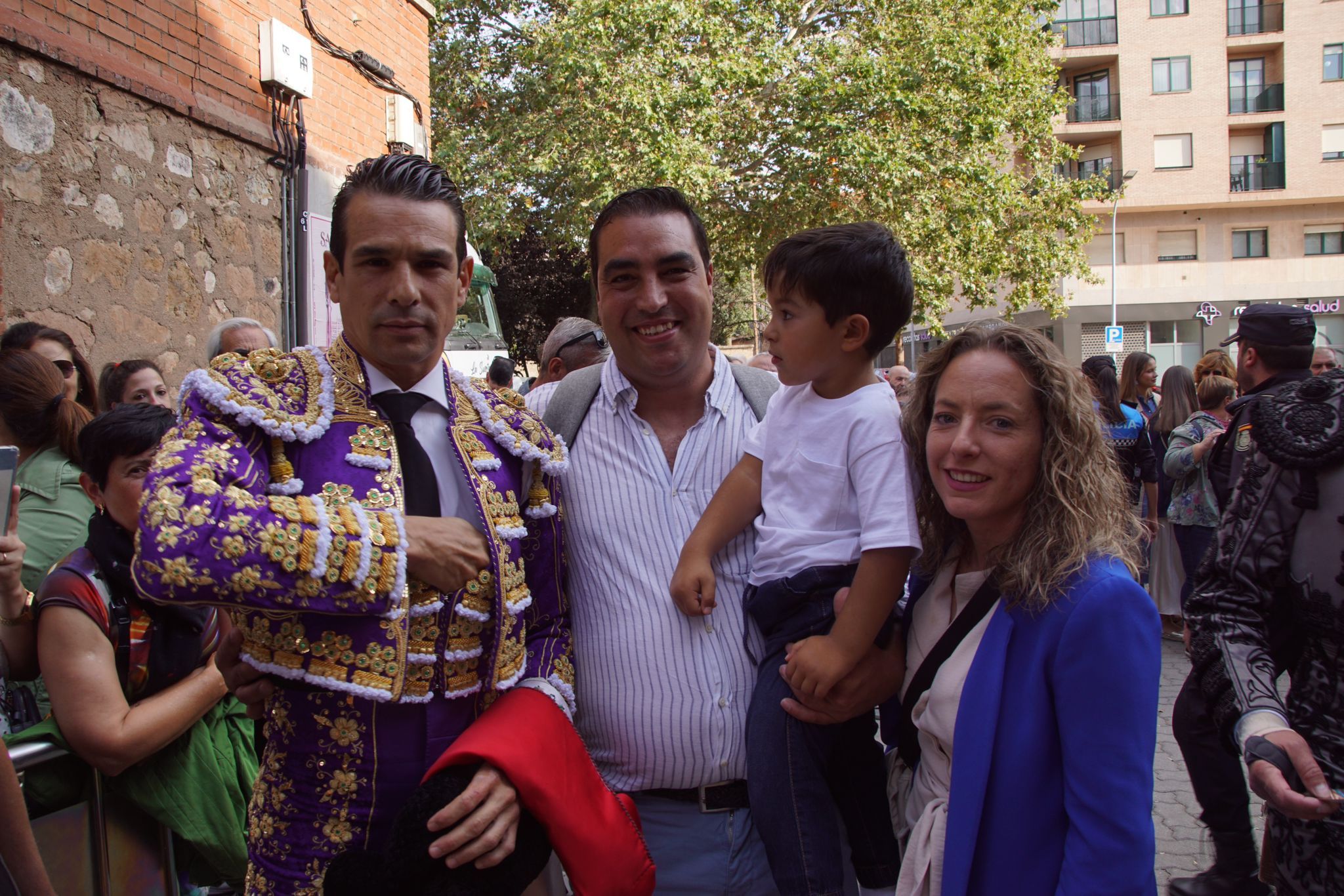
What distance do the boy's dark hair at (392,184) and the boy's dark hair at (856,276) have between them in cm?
85

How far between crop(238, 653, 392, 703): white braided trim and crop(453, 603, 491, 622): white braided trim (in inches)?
8.1

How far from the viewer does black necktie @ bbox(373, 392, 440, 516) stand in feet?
5.89

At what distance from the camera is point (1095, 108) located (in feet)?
114

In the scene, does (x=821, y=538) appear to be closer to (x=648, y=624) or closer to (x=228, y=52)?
(x=648, y=624)

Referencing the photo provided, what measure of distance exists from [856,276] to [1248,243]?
39.0 metres

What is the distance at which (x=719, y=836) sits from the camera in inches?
84.1

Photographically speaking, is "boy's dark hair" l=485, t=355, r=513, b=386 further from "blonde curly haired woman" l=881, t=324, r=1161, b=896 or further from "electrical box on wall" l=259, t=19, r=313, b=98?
"blonde curly haired woman" l=881, t=324, r=1161, b=896

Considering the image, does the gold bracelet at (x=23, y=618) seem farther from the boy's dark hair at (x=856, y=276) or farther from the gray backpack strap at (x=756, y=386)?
the boy's dark hair at (x=856, y=276)

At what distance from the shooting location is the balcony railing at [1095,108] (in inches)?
1347

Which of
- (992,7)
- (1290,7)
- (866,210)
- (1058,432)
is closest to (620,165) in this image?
(866,210)

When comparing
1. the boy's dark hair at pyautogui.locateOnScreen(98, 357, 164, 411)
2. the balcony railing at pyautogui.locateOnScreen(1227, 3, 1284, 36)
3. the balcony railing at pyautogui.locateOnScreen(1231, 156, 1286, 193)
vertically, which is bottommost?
the boy's dark hair at pyautogui.locateOnScreen(98, 357, 164, 411)

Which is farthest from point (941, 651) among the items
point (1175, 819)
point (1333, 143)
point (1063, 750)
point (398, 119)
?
point (1333, 143)

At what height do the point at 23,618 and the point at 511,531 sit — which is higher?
the point at 511,531

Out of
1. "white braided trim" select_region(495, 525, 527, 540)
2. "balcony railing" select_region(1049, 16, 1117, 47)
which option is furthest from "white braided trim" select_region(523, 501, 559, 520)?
"balcony railing" select_region(1049, 16, 1117, 47)
